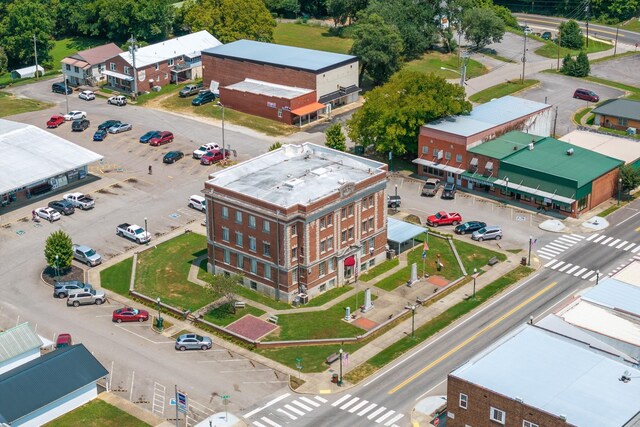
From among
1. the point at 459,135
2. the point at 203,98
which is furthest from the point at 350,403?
the point at 203,98

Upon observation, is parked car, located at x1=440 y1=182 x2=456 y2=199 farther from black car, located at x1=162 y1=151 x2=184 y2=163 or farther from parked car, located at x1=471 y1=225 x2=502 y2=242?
black car, located at x1=162 y1=151 x2=184 y2=163

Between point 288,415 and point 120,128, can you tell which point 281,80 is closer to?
point 120,128

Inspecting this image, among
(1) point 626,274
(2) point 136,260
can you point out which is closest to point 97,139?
(2) point 136,260

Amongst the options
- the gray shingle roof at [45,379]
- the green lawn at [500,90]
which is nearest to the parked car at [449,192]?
the green lawn at [500,90]

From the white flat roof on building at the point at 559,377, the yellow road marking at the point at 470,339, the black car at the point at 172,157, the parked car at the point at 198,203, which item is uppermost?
the white flat roof on building at the point at 559,377

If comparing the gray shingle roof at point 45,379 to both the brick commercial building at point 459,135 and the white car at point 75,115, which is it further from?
the white car at point 75,115

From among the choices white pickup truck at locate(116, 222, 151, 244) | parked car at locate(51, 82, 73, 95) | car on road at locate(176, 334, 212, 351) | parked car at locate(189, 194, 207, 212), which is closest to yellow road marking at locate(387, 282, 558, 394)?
car on road at locate(176, 334, 212, 351)
